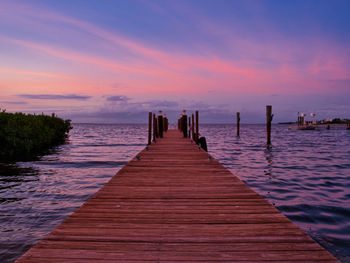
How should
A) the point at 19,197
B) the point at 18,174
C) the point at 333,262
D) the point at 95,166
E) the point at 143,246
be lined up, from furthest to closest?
the point at 95,166
the point at 18,174
the point at 19,197
the point at 143,246
the point at 333,262

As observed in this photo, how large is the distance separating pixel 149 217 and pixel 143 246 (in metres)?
1.05

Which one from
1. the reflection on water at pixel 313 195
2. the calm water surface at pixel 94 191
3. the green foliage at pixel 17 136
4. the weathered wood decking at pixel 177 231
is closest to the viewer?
the weathered wood decking at pixel 177 231

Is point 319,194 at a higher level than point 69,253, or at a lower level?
lower

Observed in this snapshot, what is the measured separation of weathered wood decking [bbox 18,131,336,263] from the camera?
3059 millimetres

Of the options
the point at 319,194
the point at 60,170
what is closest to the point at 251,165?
the point at 319,194

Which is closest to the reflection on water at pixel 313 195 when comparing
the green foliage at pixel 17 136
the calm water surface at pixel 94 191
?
the calm water surface at pixel 94 191

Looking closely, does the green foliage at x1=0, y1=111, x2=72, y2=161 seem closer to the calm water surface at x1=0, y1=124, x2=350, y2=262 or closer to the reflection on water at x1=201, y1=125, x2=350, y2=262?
the calm water surface at x1=0, y1=124, x2=350, y2=262

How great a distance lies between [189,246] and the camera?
3311 mm

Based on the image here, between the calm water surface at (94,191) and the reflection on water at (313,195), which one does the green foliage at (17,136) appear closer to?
the calm water surface at (94,191)

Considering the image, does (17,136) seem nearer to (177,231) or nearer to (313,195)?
(177,231)

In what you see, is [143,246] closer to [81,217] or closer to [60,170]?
[81,217]

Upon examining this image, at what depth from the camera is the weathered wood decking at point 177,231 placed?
3.06 meters

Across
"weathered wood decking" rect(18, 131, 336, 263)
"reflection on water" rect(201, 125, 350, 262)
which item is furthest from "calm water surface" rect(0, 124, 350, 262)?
"weathered wood decking" rect(18, 131, 336, 263)

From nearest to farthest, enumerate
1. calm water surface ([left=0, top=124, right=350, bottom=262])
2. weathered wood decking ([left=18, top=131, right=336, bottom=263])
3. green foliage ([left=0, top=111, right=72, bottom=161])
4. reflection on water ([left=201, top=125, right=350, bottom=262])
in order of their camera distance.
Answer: weathered wood decking ([left=18, top=131, right=336, bottom=263]) < calm water surface ([left=0, top=124, right=350, bottom=262]) < reflection on water ([left=201, top=125, right=350, bottom=262]) < green foliage ([left=0, top=111, right=72, bottom=161])
